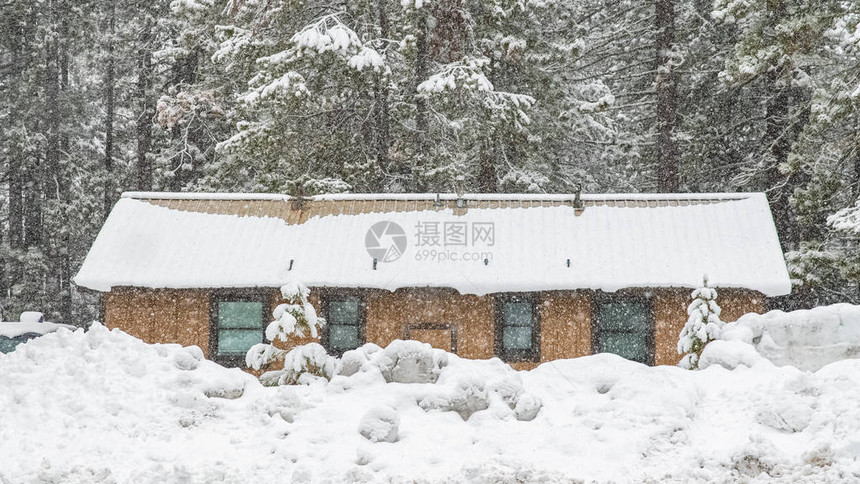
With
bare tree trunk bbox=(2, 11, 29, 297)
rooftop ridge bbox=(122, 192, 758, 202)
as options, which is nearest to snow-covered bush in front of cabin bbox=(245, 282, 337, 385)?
rooftop ridge bbox=(122, 192, 758, 202)

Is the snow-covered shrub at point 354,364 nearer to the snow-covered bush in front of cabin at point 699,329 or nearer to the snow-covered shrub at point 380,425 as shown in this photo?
the snow-covered shrub at point 380,425

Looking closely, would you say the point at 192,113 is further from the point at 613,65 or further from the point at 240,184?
the point at 613,65

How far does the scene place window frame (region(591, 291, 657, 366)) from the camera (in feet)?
49.5

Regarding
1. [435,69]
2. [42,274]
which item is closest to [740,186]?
[435,69]

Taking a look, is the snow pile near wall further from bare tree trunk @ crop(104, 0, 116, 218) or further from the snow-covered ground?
bare tree trunk @ crop(104, 0, 116, 218)

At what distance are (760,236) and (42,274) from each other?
23587mm

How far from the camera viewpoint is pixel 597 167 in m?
28.2

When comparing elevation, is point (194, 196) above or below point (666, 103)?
below

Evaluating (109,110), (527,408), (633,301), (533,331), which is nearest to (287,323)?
(527,408)

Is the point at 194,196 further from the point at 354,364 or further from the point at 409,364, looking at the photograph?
the point at 409,364

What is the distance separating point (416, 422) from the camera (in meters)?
8.56

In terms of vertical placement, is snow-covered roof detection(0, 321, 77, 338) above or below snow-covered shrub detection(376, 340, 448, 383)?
below

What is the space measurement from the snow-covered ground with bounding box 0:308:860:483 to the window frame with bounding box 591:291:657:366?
5276mm

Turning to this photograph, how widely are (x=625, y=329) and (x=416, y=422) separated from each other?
7.72 meters
